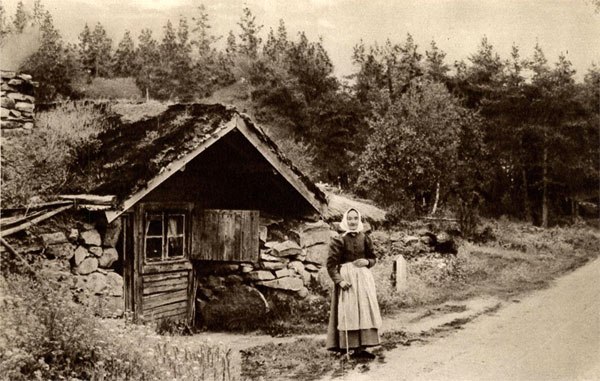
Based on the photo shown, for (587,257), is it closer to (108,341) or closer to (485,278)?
(485,278)

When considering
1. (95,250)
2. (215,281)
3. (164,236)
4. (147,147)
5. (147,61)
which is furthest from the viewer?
(147,61)

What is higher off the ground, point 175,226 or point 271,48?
point 271,48

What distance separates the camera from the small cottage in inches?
320

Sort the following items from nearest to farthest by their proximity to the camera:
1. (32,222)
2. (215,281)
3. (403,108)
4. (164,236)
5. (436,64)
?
(32,222) < (164,236) < (215,281) < (403,108) < (436,64)

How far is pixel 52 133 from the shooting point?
31.3ft

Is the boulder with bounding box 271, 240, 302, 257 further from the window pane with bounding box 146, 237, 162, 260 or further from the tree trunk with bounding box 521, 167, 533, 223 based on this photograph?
the tree trunk with bounding box 521, 167, 533, 223

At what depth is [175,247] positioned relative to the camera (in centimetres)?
941

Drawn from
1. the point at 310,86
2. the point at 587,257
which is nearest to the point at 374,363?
the point at 587,257

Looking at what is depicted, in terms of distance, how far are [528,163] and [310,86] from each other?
1282cm

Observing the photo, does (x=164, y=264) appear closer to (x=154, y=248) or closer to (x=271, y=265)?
(x=154, y=248)

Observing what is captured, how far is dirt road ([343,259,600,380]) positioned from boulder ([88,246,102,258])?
12.1 ft

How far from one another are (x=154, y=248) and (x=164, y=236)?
0.24m

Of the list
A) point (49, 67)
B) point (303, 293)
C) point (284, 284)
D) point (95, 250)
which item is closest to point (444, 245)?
point (303, 293)

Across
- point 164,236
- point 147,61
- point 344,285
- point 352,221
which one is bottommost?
point 344,285
